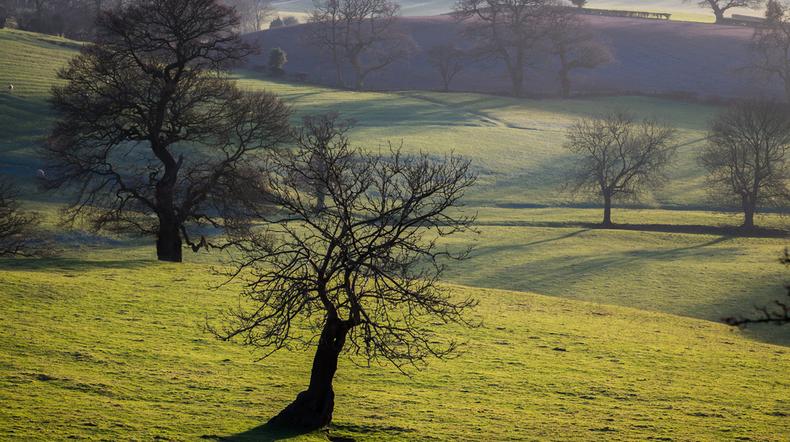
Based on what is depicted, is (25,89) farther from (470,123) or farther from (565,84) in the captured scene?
(565,84)

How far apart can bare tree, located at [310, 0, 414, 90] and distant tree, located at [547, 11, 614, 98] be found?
75.5ft

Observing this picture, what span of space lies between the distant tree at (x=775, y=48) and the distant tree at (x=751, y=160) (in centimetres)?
4559

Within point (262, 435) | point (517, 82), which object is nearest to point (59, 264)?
point (262, 435)

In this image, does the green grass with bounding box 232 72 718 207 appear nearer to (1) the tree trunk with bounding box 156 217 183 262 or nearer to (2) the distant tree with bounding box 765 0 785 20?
(2) the distant tree with bounding box 765 0 785 20

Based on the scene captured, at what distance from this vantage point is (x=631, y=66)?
125438 millimetres

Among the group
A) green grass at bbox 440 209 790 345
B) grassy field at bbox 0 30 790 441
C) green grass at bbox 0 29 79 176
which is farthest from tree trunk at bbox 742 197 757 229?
green grass at bbox 0 29 79 176

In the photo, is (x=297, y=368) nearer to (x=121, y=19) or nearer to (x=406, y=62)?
(x=121, y=19)

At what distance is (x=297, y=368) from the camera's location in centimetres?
2405

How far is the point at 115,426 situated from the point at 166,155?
21777mm

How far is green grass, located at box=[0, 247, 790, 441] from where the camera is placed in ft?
60.9

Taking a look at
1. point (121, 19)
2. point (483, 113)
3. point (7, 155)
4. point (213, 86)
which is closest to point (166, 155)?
point (213, 86)

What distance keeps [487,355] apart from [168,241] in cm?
1829

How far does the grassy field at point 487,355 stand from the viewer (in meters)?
19.0

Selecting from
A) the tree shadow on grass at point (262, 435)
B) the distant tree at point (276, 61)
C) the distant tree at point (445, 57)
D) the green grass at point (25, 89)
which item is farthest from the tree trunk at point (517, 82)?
the tree shadow on grass at point (262, 435)
